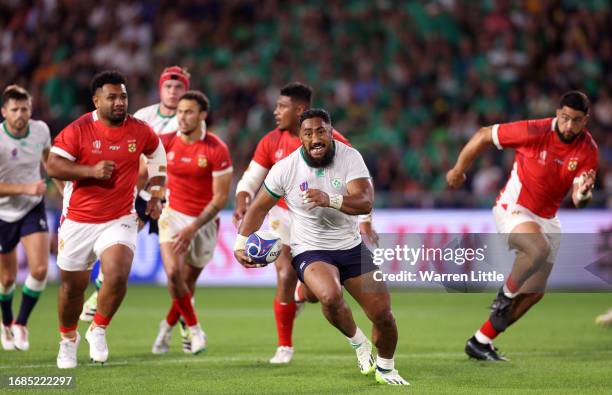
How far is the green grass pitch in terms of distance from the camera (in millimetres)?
A: 8930

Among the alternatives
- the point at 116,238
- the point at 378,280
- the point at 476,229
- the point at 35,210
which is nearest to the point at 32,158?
the point at 35,210

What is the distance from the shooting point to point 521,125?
10.9 meters

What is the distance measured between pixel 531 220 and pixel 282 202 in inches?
102

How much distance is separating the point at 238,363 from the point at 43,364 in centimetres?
190

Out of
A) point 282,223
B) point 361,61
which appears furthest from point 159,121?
point 361,61

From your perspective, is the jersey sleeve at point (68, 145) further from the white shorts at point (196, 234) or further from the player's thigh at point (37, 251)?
the player's thigh at point (37, 251)

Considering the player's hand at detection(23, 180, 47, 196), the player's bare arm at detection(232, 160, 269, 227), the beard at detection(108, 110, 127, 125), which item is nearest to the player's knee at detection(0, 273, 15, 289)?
the player's hand at detection(23, 180, 47, 196)

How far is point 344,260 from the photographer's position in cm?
896

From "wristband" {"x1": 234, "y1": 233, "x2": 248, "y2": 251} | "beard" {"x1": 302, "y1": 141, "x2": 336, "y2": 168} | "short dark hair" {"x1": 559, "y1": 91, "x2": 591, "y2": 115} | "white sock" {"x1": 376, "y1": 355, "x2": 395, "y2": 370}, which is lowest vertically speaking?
"white sock" {"x1": 376, "y1": 355, "x2": 395, "y2": 370}

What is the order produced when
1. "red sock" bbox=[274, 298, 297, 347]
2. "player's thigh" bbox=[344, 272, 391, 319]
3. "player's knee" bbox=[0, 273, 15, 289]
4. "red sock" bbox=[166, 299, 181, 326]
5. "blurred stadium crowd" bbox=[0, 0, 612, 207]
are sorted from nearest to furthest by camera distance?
"player's thigh" bbox=[344, 272, 391, 319] → "red sock" bbox=[274, 298, 297, 347] → "red sock" bbox=[166, 299, 181, 326] → "player's knee" bbox=[0, 273, 15, 289] → "blurred stadium crowd" bbox=[0, 0, 612, 207]

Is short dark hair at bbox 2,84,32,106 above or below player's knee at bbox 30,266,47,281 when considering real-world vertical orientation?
above

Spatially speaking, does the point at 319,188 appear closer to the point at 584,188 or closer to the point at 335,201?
the point at 335,201

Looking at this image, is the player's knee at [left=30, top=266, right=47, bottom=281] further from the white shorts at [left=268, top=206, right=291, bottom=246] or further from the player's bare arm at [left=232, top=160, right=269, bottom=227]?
the white shorts at [left=268, top=206, right=291, bottom=246]

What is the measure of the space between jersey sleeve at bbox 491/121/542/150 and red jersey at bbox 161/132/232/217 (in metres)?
2.99
